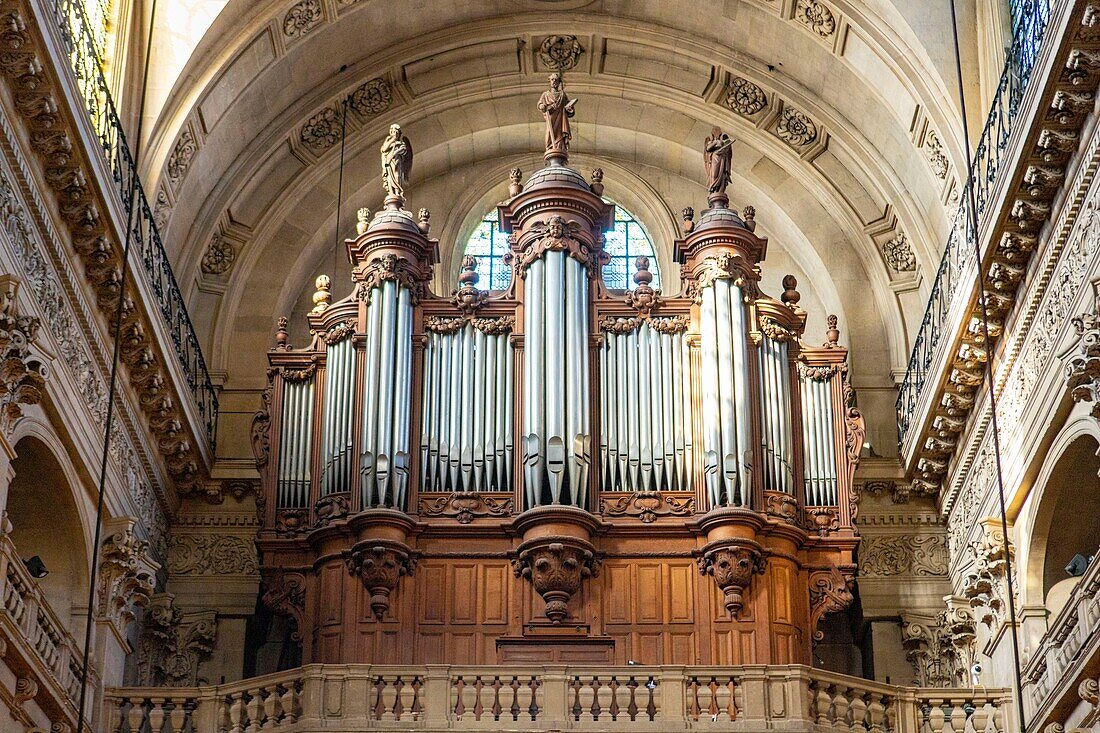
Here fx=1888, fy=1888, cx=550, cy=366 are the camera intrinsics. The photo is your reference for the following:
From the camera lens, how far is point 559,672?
14.9 meters

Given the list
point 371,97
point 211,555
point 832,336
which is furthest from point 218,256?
point 832,336

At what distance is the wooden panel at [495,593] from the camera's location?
16484 millimetres

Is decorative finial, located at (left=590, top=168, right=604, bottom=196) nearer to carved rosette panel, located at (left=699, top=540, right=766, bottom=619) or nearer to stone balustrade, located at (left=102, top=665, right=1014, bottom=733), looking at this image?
carved rosette panel, located at (left=699, top=540, right=766, bottom=619)

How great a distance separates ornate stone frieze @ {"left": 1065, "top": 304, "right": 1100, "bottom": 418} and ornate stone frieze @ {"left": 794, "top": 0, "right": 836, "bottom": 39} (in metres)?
6.50

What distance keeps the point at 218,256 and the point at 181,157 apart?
6.94 feet

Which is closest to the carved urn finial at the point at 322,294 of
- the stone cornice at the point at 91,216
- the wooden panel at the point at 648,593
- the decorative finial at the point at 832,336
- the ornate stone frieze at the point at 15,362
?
the stone cornice at the point at 91,216

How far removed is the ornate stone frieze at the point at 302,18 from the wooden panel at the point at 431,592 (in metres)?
5.93

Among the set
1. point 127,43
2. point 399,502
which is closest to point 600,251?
point 399,502

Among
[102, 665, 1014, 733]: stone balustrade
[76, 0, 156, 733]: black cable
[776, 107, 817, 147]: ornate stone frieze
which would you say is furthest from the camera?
[776, 107, 817, 147]: ornate stone frieze

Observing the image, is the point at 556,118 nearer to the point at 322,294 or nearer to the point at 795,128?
the point at 322,294

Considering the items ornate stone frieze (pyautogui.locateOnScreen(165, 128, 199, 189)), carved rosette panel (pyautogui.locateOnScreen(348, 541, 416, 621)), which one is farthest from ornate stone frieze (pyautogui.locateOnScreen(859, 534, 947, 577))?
ornate stone frieze (pyautogui.locateOnScreen(165, 128, 199, 189))

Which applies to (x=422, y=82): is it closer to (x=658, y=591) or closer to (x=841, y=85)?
(x=841, y=85)

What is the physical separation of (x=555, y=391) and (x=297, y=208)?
16.5 ft

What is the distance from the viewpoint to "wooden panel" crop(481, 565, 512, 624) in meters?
16.5
